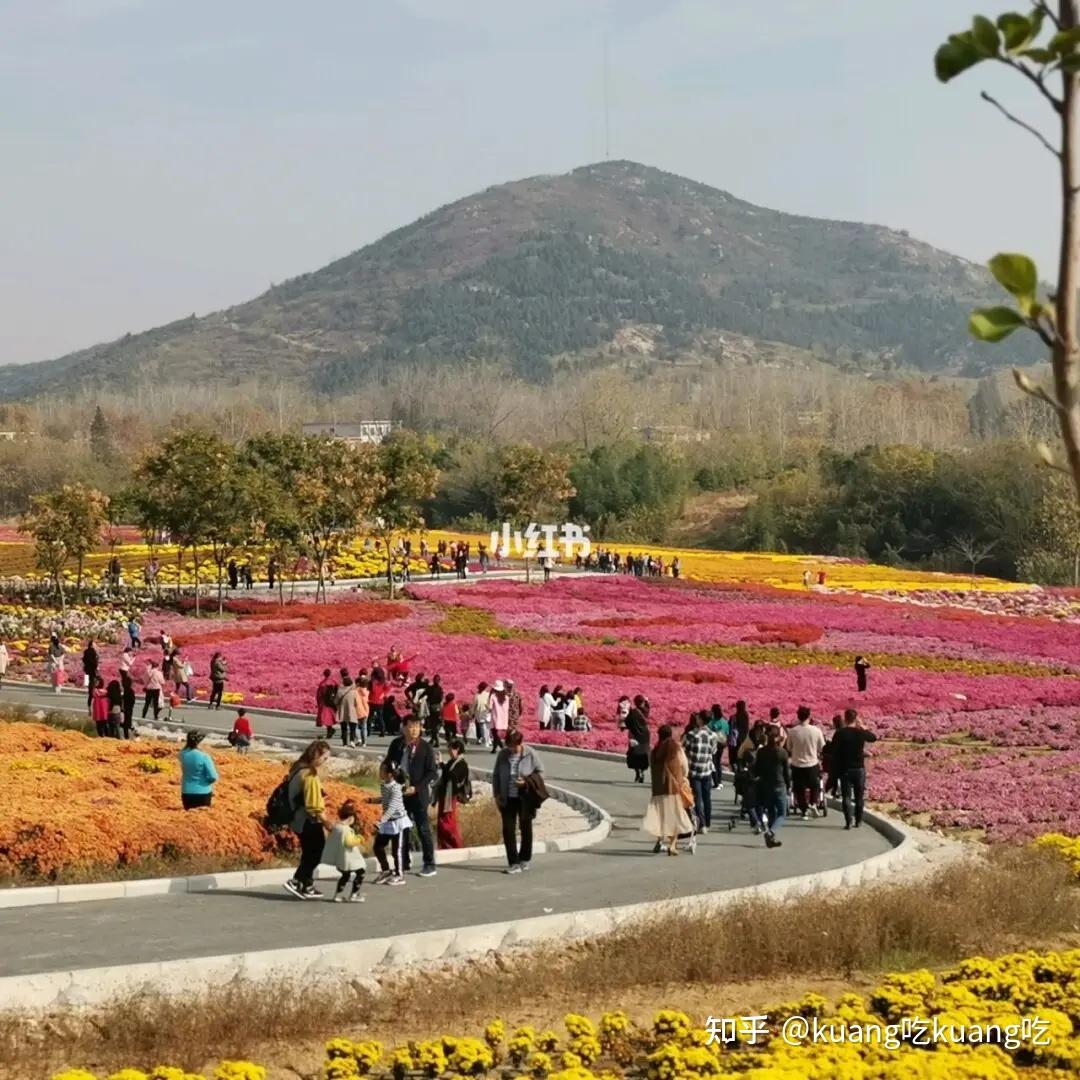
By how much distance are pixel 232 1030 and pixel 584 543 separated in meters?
66.6

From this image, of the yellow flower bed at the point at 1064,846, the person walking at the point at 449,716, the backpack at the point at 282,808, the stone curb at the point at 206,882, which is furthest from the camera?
the person walking at the point at 449,716

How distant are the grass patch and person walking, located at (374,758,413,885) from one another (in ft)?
11.0

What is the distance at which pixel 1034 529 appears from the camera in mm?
88375

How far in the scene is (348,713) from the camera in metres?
29.0

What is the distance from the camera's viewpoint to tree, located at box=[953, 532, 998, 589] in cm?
9100

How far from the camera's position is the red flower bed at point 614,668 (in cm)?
3838

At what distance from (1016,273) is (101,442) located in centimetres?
14821

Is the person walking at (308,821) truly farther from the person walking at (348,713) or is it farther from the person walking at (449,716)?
the person walking at (348,713)

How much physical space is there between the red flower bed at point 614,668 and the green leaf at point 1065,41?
35049 mm

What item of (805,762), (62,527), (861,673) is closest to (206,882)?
(805,762)

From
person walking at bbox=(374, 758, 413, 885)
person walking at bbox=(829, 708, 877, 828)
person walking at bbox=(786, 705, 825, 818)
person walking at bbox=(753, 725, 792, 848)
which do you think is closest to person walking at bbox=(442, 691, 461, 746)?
person walking at bbox=(786, 705, 825, 818)

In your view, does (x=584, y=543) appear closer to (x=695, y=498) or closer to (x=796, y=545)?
(x=796, y=545)

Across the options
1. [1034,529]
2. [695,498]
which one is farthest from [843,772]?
[695,498]

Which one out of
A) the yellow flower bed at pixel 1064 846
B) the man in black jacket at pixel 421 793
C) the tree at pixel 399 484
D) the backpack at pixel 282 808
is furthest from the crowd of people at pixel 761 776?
the tree at pixel 399 484
